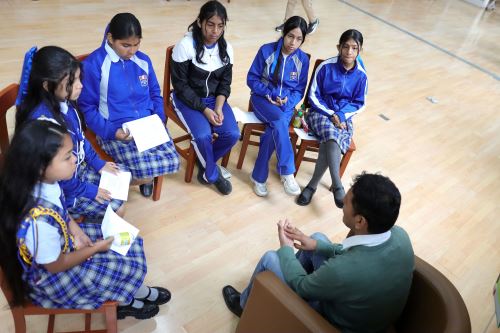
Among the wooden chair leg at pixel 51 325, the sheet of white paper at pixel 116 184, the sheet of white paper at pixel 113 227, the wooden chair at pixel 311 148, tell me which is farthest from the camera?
the wooden chair at pixel 311 148

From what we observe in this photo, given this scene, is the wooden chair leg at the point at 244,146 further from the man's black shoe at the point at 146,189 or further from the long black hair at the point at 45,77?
the long black hair at the point at 45,77

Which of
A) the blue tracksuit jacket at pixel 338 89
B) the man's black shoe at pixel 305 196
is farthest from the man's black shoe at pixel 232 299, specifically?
the blue tracksuit jacket at pixel 338 89

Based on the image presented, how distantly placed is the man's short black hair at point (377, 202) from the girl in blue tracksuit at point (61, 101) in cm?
111

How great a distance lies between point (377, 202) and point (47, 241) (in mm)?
1060

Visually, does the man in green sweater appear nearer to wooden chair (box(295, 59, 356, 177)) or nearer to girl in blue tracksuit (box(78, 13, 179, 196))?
Answer: girl in blue tracksuit (box(78, 13, 179, 196))

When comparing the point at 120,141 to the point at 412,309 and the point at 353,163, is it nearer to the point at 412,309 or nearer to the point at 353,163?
the point at 412,309

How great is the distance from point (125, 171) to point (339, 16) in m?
5.30

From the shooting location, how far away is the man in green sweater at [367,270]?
127cm

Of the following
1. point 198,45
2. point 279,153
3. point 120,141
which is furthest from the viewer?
point 279,153

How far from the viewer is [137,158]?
2.06m

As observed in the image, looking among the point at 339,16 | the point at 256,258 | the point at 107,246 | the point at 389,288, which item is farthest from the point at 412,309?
the point at 339,16

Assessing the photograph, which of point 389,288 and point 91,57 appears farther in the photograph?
point 91,57

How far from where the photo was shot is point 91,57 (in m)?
1.95

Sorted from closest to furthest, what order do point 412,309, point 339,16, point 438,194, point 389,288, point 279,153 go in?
point 389,288 → point 412,309 → point 279,153 → point 438,194 → point 339,16
